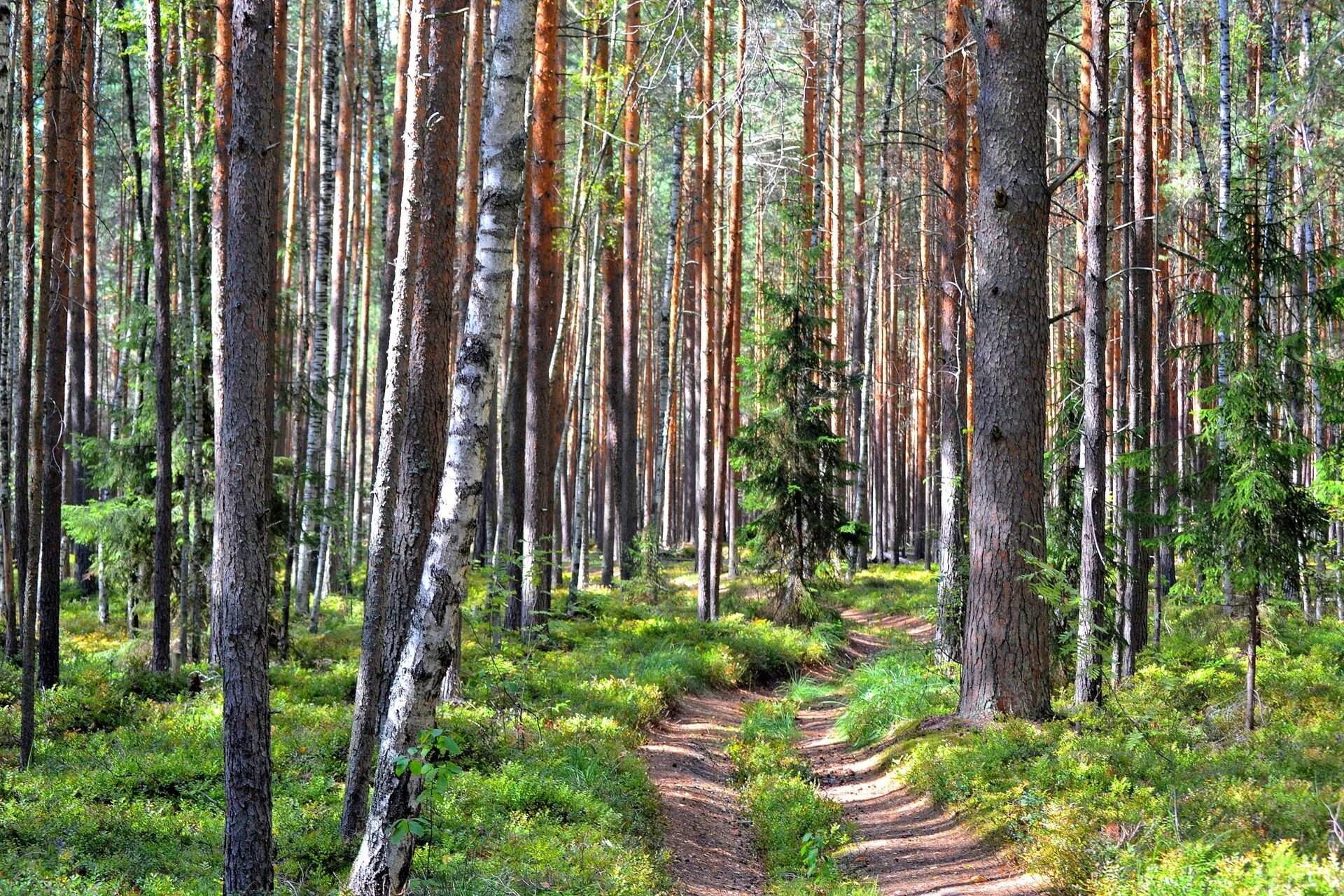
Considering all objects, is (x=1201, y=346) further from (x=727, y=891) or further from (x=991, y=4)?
(x=727, y=891)

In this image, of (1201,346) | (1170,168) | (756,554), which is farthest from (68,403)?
(1170,168)

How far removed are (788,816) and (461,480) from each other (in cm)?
425

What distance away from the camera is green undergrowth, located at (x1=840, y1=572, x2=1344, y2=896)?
4781 mm

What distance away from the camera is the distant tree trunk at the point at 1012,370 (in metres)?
8.15

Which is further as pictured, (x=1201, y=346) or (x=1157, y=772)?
(x=1201, y=346)

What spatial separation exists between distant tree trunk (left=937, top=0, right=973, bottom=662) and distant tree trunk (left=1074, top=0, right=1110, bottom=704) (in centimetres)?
379

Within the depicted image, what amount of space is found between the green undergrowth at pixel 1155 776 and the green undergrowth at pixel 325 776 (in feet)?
7.96

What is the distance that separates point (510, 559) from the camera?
8023 millimetres

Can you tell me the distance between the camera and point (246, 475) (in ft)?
16.5

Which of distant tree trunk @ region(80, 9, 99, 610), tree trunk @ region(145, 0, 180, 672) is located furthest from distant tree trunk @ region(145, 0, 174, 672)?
distant tree trunk @ region(80, 9, 99, 610)

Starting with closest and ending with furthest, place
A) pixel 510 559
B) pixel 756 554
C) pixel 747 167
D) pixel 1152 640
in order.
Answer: pixel 510 559 → pixel 1152 640 → pixel 756 554 → pixel 747 167

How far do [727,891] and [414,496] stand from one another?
11.3 feet

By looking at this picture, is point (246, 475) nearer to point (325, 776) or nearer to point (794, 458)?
point (325, 776)

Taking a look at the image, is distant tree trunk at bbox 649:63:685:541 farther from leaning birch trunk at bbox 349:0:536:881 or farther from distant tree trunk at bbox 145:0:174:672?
leaning birch trunk at bbox 349:0:536:881
